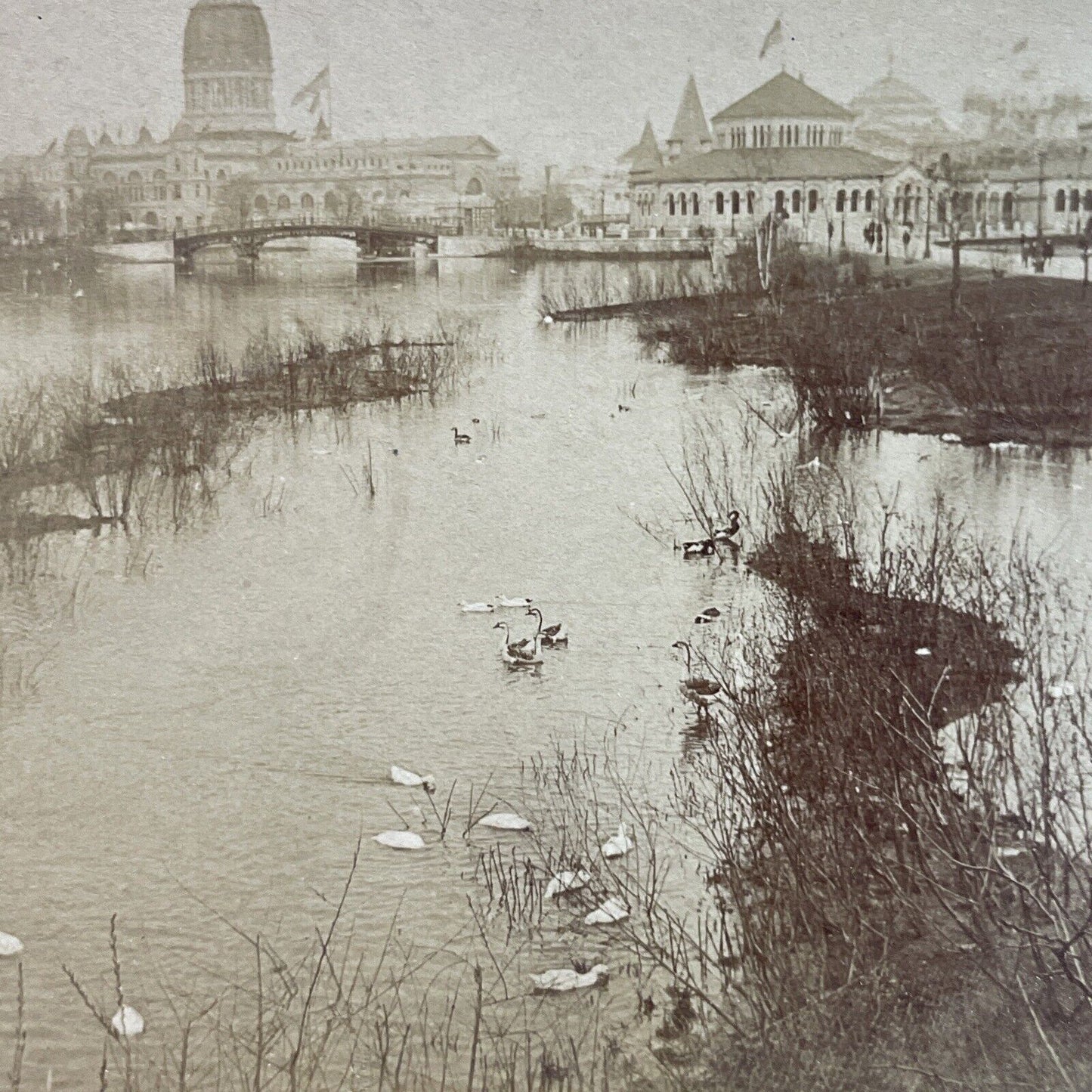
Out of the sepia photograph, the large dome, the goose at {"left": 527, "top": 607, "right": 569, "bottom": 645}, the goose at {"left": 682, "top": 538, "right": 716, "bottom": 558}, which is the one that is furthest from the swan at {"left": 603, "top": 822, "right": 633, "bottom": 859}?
the large dome

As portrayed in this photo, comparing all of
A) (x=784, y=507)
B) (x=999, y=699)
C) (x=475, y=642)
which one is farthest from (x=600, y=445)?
(x=999, y=699)

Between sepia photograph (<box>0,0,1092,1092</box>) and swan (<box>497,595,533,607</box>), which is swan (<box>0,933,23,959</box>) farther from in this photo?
swan (<box>497,595,533,607</box>)

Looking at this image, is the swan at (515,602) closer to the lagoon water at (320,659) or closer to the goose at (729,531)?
the lagoon water at (320,659)

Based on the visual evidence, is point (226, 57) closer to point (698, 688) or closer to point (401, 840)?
point (698, 688)

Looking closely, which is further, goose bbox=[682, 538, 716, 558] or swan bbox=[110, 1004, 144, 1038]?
goose bbox=[682, 538, 716, 558]

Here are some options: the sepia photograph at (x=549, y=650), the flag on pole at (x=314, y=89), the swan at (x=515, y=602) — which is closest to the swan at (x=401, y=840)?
the sepia photograph at (x=549, y=650)

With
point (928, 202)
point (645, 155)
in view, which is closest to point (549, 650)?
point (645, 155)
